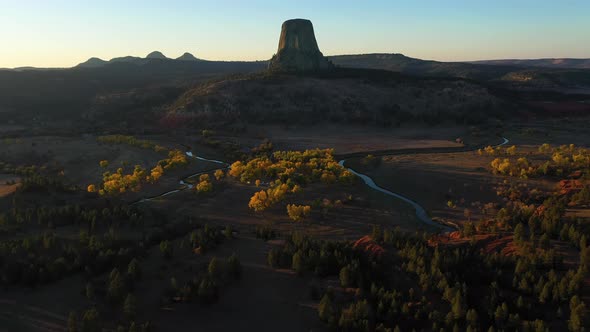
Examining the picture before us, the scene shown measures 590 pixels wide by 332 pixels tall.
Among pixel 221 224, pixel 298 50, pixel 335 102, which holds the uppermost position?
pixel 298 50

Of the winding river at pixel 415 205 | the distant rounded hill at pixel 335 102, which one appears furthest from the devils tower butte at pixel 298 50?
the winding river at pixel 415 205

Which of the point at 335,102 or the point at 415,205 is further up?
the point at 335,102

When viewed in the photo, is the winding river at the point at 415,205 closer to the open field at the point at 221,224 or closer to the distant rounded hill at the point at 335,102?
the open field at the point at 221,224

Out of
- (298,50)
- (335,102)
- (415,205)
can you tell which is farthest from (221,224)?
(298,50)

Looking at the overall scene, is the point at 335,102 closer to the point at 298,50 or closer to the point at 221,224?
the point at 298,50

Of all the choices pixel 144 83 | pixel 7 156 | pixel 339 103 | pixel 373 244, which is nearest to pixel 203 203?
pixel 373 244

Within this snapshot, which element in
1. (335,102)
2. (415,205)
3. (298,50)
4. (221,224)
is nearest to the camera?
(221,224)

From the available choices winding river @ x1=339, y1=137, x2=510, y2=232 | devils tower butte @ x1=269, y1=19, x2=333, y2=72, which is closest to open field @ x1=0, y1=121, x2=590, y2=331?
winding river @ x1=339, y1=137, x2=510, y2=232

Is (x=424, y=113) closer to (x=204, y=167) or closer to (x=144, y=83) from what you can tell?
(x=204, y=167)

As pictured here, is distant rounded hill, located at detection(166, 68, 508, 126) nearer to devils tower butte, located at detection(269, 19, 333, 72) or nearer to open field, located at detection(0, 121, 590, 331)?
devils tower butte, located at detection(269, 19, 333, 72)

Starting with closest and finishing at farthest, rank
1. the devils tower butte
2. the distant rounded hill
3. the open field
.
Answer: the open field < the distant rounded hill < the devils tower butte
